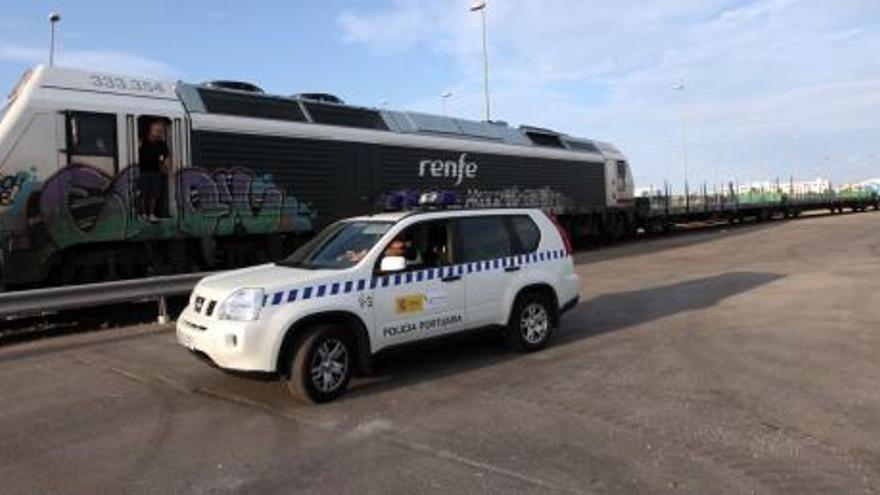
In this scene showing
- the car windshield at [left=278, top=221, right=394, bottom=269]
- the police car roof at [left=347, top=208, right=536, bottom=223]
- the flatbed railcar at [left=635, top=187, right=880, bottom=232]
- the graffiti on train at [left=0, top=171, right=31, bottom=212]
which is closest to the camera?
the car windshield at [left=278, top=221, right=394, bottom=269]

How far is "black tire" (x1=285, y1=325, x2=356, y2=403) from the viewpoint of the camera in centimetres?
757

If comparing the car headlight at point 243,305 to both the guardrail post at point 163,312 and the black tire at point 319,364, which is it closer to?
the black tire at point 319,364

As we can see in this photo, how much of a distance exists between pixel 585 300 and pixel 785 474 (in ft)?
27.8

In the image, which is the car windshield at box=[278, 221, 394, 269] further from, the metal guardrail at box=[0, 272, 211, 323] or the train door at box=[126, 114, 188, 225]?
the train door at box=[126, 114, 188, 225]

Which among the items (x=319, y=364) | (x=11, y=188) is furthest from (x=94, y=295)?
(x=319, y=364)

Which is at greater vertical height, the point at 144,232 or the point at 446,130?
the point at 446,130

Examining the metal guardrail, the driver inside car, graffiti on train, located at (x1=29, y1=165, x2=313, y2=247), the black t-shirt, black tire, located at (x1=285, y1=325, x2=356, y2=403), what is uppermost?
the black t-shirt

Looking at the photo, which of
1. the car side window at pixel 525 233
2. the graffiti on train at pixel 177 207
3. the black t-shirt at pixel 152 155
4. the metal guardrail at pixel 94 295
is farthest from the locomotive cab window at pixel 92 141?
the car side window at pixel 525 233

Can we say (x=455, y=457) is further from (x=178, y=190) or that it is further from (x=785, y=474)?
(x=178, y=190)

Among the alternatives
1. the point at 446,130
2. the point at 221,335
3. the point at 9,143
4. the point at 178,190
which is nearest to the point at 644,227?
the point at 446,130

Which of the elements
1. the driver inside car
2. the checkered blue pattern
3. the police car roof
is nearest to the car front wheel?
the checkered blue pattern

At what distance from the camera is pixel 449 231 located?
363 inches

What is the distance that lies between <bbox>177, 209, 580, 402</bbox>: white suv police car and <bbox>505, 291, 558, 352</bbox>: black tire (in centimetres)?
1

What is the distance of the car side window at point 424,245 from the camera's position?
868 cm
